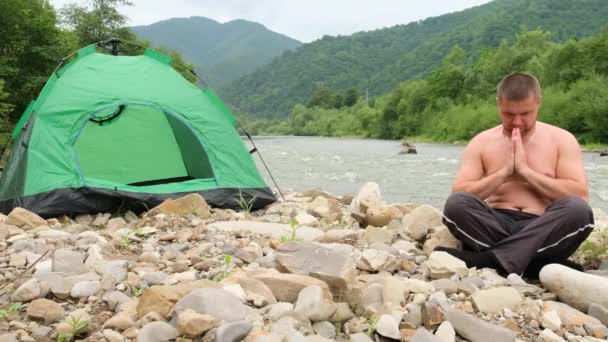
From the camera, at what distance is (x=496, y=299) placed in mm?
2559

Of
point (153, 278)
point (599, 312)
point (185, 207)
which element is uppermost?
point (153, 278)

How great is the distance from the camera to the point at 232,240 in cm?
378

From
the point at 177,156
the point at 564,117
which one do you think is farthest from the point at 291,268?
the point at 564,117

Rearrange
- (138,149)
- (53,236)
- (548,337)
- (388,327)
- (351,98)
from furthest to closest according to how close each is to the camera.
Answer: (351,98) → (138,149) → (53,236) → (548,337) → (388,327)

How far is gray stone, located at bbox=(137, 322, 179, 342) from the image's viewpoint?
198cm

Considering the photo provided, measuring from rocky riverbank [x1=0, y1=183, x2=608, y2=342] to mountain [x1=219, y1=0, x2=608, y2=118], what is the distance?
8115 centimetres

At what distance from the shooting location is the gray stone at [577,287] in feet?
8.59

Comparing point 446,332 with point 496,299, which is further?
point 496,299

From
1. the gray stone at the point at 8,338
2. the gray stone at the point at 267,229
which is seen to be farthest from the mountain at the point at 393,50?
the gray stone at the point at 8,338

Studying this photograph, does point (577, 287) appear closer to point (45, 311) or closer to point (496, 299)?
point (496, 299)

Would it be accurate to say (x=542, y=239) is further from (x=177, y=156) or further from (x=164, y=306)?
(x=177, y=156)

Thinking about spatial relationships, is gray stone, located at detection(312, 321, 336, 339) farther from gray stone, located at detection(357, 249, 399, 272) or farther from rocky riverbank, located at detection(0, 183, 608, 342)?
gray stone, located at detection(357, 249, 399, 272)

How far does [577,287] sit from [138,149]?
5.81 m

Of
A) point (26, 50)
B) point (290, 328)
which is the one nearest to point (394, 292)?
point (290, 328)
